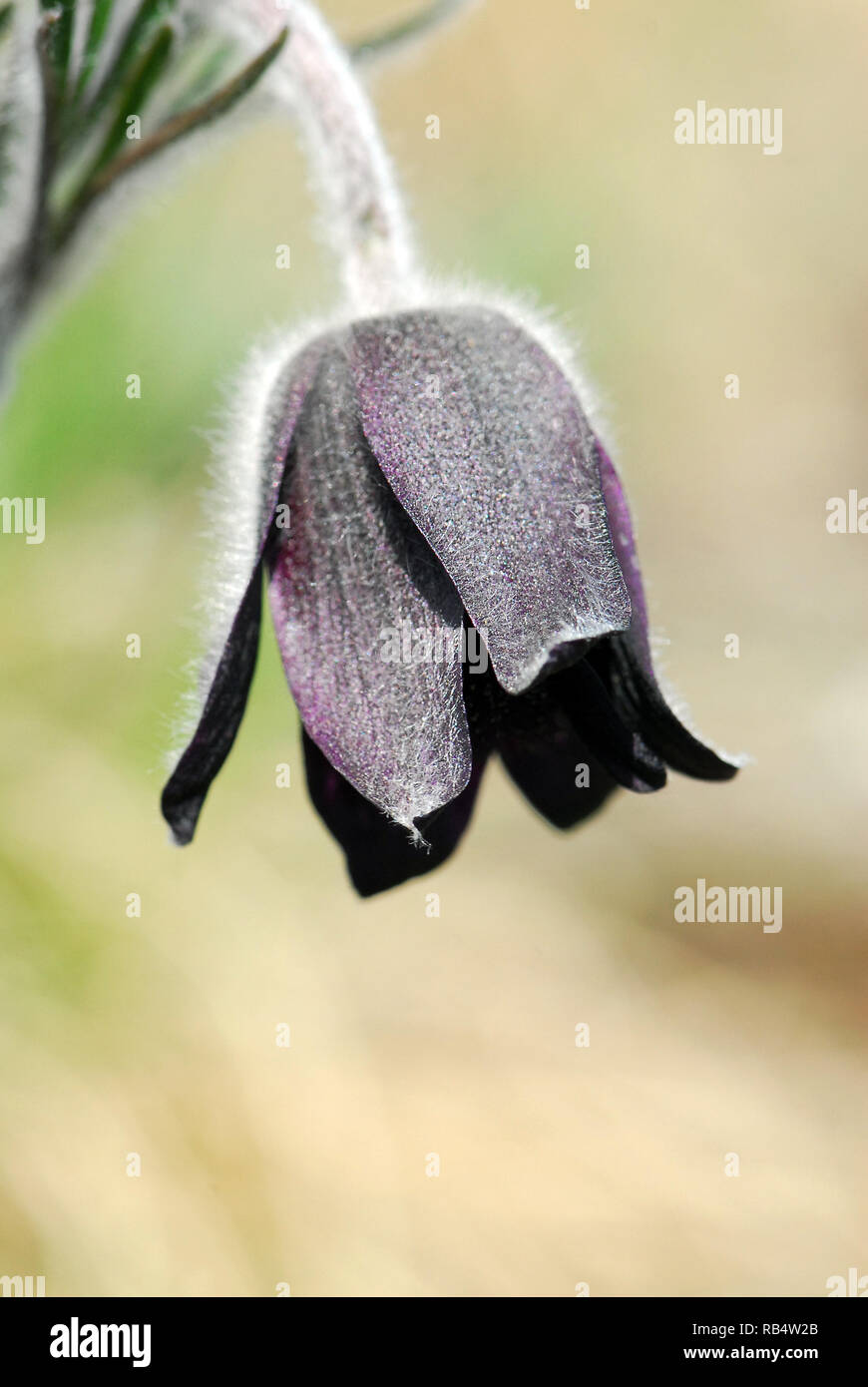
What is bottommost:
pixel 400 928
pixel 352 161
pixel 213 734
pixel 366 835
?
pixel 400 928

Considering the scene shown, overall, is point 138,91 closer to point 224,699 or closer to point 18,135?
point 18,135

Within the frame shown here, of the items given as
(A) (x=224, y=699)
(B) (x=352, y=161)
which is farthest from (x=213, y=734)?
(B) (x=352, y=161)

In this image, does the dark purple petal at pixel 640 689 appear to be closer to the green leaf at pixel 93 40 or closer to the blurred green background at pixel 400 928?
the green leaf at pixel 93 40

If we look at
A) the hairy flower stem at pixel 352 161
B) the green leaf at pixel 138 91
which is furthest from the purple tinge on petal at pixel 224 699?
the green leaf at pixel 138 91

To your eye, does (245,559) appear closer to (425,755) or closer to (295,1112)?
(425,755)

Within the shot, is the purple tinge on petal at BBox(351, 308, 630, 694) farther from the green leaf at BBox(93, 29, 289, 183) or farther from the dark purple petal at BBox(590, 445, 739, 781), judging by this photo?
the green leaf at BBox(93, 29, 289, 183)

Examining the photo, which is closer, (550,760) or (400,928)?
(550,760)

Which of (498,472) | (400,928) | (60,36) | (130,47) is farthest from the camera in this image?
(400,928)
